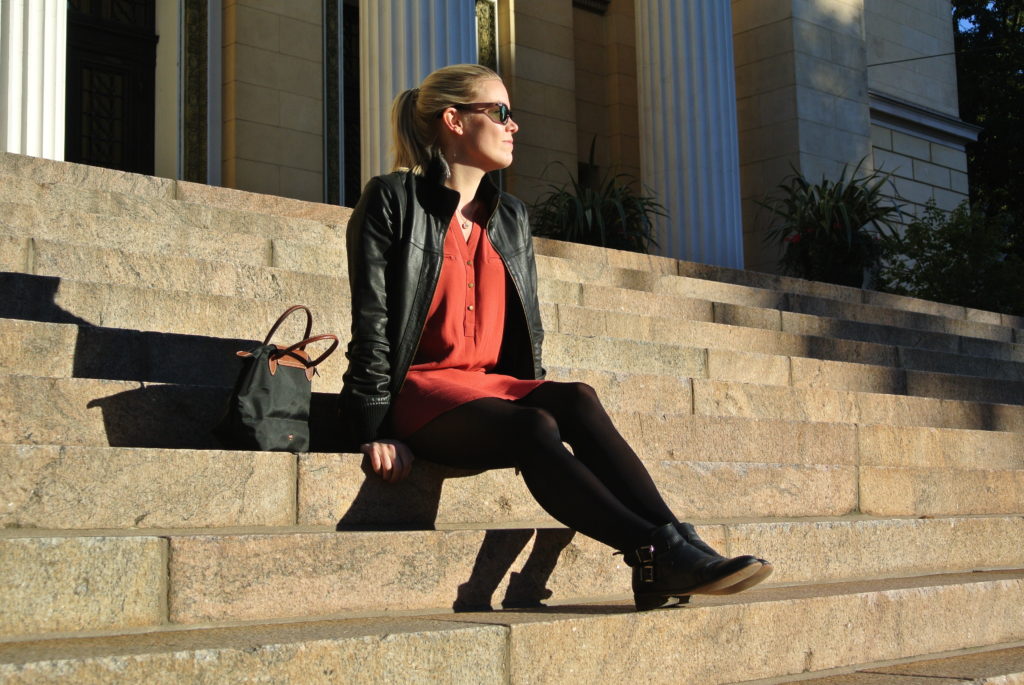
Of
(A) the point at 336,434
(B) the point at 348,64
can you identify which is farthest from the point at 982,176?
(A) the point at 336,434

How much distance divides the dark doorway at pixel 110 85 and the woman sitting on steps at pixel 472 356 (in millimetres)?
8887

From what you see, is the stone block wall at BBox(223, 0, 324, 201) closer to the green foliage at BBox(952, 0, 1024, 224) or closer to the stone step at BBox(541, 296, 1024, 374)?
the stone step at BBox(541, 296, 1024, 374)

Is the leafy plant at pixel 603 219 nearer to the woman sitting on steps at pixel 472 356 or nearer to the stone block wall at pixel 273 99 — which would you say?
the stone block wall at pixel 273 99

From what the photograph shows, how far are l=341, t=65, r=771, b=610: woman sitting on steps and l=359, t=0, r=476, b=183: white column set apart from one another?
565 cm

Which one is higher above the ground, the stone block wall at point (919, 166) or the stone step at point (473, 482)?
the stone block wall at point (919, 166)

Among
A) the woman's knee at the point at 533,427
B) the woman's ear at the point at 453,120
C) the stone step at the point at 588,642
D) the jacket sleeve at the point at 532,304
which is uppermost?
the woman's ear at the point at 453,120

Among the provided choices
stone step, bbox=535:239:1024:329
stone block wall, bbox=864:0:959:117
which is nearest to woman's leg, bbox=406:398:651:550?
stone step, bbox=535:239:1024:329

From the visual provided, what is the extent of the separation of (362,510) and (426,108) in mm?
1476

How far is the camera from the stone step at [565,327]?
16.6 ft

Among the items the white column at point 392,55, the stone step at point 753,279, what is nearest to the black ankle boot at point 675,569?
the stone step at point 753,279

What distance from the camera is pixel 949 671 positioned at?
4066 millimetres

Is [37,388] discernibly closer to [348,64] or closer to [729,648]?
[729,648]

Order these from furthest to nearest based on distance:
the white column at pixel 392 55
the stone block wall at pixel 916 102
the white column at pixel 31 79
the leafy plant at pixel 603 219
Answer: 1. the stone block wall at pixel 916 102
2. the leafy plant at pixel 603 219
3. the white column at pixel 392 55
4. the white column at pixel 31 79

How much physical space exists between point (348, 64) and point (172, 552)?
1229cm
